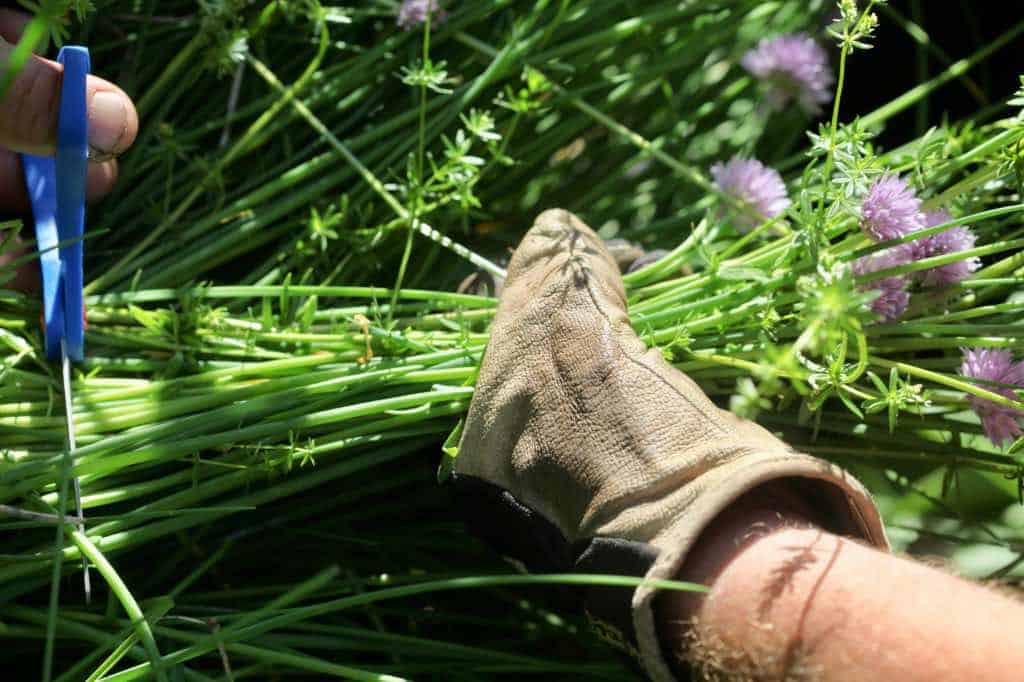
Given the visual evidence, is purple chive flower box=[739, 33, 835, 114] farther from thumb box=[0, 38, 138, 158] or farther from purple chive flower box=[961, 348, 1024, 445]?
thumb box=[0, 38, 138, 158]

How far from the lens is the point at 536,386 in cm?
82

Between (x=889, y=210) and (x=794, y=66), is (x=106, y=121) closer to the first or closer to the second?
(x=889, y=210)

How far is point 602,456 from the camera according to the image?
0.78m

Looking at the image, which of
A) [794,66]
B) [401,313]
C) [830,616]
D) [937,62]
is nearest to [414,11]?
[401,313]

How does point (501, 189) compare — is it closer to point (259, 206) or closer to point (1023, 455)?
point (259, 206)

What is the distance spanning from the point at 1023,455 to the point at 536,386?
1.49ft

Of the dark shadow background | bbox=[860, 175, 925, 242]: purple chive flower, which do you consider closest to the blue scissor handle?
bbox=[860, 175, 925, 242]: purple chive flower

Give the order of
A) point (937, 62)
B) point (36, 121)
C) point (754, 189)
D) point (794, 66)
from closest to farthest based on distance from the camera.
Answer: point (36, 121) < point (754, 189) < point (794, 66) < point (937, 62)

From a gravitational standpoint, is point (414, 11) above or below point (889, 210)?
above

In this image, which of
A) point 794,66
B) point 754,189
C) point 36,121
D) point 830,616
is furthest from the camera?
point 794,66

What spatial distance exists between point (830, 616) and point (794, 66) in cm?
76

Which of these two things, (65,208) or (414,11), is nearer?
(65,208)

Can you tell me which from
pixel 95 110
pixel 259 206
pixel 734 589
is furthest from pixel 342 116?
pixel 734 589

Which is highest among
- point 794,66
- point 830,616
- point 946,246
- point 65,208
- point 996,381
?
point 794,66
